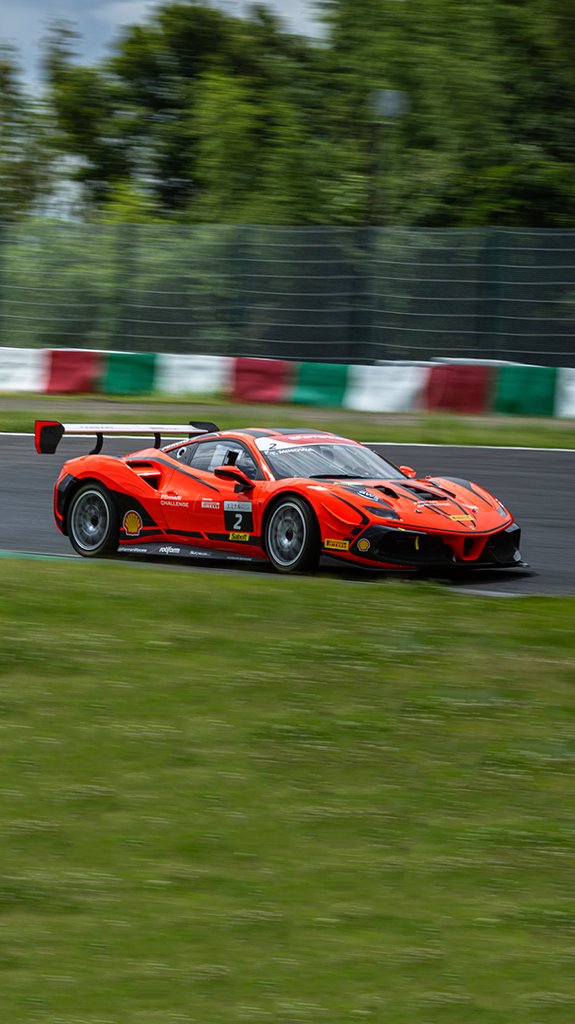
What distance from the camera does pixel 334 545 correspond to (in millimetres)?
8023

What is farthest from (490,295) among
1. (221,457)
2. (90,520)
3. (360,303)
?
(90,520)

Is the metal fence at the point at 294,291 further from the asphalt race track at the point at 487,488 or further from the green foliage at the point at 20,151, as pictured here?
the green foliage at the point at 20,151

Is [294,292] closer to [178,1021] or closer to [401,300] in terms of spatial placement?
[401,300]

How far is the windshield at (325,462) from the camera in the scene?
8594mm

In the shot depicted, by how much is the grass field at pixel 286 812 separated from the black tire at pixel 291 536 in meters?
1.57

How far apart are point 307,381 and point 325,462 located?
8600 mm

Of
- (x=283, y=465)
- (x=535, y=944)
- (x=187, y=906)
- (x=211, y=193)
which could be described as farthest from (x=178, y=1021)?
(x=211, y=193)

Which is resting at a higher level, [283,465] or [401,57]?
[401,57]

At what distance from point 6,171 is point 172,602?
2849 centimetres

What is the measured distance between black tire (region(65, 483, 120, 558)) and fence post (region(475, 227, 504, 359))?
822 cm

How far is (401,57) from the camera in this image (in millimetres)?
23250

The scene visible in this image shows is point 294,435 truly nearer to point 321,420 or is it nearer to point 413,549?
point 413,549

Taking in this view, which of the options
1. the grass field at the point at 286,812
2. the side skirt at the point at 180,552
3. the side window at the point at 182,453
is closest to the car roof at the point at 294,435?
the side window at the point at 182,453

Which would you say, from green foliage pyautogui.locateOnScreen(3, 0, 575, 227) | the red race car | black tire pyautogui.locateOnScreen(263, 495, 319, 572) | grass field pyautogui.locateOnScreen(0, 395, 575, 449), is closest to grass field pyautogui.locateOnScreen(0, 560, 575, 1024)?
the red race car
